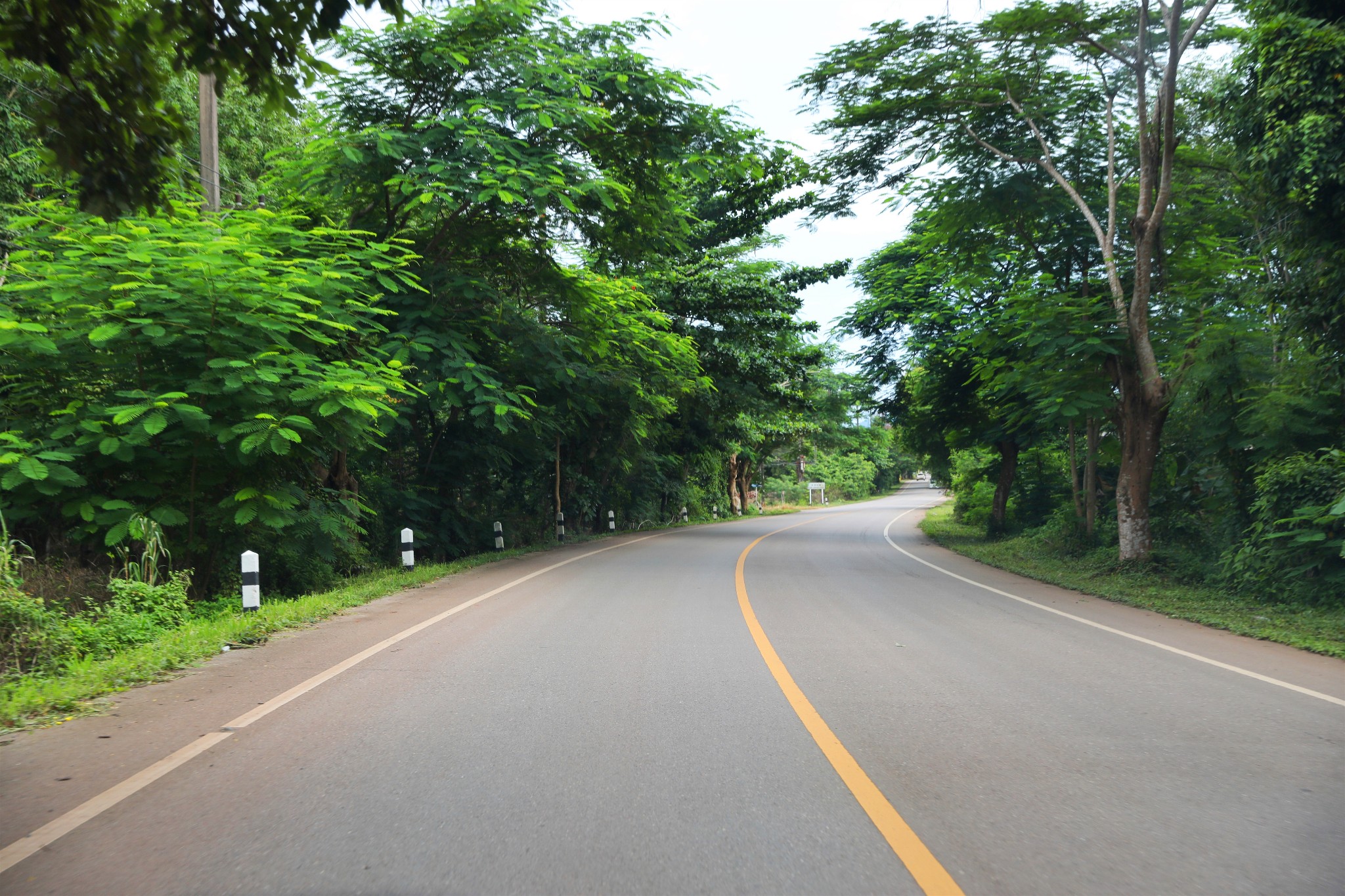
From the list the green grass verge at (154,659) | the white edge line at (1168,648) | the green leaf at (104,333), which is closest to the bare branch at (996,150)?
the white edge line at (1168,648)

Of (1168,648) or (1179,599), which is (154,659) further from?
(1179,599)

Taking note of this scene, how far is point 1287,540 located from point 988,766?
950cm

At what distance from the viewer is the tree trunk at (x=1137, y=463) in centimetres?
1501

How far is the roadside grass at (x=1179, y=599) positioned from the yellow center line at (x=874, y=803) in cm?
567

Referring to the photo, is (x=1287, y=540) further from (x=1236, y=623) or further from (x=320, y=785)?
(x=320, y=785)

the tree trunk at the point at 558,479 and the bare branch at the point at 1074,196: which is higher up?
the bare branch at the point at 1074,196

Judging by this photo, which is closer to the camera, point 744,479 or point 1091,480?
point 1091,480

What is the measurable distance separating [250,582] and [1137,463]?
13.8m

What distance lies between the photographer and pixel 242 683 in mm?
6555

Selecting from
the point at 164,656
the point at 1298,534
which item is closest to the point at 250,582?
the point at 164,656

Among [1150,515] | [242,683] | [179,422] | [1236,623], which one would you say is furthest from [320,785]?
[1150,515]

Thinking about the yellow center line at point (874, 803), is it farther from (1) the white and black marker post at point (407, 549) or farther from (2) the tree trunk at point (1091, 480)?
(2) the tree trunk at point (1091, 480)

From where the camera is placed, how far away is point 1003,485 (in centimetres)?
2684

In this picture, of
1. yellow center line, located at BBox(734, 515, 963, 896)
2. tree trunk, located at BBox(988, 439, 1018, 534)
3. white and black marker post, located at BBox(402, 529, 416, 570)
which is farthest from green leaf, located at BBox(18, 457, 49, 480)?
tree trunk, located at BBox(988, 439, 1018, 534)
